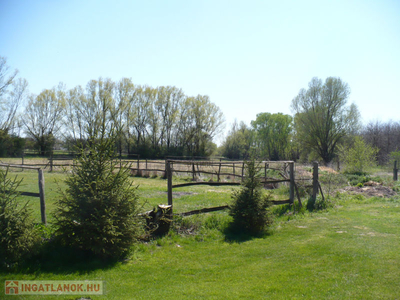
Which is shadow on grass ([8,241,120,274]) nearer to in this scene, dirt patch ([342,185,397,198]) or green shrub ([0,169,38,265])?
green shrub ([0,169,38,265])

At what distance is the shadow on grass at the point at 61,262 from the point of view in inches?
175

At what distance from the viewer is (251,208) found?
281 inches

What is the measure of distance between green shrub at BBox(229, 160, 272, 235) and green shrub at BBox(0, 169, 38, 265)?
4690 millimetres

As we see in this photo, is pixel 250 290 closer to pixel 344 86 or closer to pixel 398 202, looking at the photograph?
pixel 398 202

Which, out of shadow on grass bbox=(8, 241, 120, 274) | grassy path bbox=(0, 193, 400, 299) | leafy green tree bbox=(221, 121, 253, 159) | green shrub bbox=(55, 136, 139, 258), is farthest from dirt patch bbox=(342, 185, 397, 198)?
Result: leafy green tree bbox=(221, 121, 253, 159)

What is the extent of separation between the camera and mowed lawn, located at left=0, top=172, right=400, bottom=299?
153 inches

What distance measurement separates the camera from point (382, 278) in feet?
13.7

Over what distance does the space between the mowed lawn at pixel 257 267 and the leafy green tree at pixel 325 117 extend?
3230 cm

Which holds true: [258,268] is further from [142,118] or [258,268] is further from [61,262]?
[142,118]

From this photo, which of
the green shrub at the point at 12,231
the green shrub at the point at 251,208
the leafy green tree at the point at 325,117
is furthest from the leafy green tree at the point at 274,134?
the green shrub at the point at 12,231

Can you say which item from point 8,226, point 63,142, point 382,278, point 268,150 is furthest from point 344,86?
point 63,142

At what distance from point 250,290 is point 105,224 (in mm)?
2733

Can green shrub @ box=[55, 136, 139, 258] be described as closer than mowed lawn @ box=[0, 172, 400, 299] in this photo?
No

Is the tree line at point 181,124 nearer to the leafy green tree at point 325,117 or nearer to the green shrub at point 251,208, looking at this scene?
the leafy green tree at point 325,117
